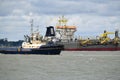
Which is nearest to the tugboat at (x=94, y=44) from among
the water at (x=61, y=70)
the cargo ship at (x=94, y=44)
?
the cargo ship at (x=94, y=44)

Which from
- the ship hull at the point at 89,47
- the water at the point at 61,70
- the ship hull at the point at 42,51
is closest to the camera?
the water at the point at 61,70

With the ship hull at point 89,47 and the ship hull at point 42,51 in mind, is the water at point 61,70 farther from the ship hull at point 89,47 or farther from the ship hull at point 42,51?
the ship hull at point 89,47

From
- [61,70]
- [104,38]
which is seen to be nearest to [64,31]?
[104,38]

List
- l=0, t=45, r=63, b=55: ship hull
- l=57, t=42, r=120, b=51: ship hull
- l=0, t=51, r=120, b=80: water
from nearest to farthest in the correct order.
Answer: l=0, t=51, r=120, b=80: water, l=0, t=45, r=63, b=55: ship hull, l=57, t=42, r=120, b=51: ship hull

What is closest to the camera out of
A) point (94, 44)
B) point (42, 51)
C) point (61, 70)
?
point (61, 70)

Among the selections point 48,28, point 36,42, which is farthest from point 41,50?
point 48,28

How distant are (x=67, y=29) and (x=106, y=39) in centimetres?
3090

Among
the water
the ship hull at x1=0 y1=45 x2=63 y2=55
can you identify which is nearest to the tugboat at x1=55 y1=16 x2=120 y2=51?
the ship hull at x1=0 y1=45 x2=63 y2=55

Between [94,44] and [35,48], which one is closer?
[35,48]

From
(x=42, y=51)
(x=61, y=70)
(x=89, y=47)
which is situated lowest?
(x=61, y=70)

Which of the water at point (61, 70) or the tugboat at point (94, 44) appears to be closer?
the water at point (61, 70)

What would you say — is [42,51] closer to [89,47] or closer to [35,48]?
[35,48]

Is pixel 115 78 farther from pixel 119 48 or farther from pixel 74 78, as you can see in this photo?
pixel 119 48

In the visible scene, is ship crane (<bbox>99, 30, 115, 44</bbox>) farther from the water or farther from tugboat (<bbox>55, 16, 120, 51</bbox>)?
the water
